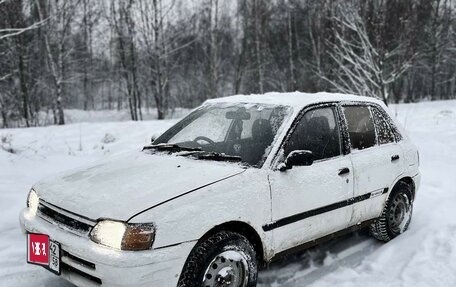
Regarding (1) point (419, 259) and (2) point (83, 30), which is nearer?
(1) point (419, 259)

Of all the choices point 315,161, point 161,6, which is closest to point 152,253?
point 315,161

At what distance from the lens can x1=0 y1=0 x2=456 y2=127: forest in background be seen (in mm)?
15609

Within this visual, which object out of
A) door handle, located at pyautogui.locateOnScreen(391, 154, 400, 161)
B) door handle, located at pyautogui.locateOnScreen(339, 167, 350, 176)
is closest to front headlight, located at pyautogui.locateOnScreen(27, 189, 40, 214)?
door handle, located at pyautogui.locateOnScreen(339, 167, 350, 176)

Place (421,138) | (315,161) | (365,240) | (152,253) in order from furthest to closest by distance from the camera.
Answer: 1. (421,138)
2. (365,240)
3. (315,161)
4. (152,253)

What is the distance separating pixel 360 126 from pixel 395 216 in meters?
1.22

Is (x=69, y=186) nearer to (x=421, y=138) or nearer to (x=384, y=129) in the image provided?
(x=384, y=129)

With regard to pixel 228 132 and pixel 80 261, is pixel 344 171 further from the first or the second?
pixel 80 261

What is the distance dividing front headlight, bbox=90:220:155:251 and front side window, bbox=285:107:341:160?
55.4 inches

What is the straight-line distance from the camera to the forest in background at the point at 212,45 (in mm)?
15609

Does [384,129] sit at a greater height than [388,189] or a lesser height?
greater

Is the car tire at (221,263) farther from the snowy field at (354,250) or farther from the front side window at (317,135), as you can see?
the front side window at (317,135)

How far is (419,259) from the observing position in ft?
13.1

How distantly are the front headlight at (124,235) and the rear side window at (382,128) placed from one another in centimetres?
291

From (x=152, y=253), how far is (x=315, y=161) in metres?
1.74
